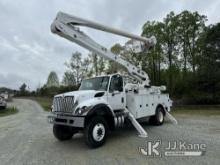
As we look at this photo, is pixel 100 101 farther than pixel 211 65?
No

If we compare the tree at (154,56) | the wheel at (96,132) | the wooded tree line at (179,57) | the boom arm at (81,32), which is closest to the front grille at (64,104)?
the wheel at (96,132)

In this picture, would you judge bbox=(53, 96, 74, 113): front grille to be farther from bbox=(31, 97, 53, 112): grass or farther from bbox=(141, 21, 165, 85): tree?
bbox=(141, 21, 165, 85): tree

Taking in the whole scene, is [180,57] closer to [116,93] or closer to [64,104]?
[116,93]

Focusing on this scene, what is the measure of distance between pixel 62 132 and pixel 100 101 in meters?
2.07

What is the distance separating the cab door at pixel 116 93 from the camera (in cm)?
736

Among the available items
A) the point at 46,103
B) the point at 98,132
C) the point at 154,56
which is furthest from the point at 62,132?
the point at 46,103

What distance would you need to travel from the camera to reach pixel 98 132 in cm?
630

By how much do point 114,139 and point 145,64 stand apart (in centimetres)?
2392

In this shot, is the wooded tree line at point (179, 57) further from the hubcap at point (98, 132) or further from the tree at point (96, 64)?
the hubcap at point (98, 132)

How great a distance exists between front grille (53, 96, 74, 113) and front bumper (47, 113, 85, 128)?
202 millimetres

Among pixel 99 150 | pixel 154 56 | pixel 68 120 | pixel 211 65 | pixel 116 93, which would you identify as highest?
pixel 154 56

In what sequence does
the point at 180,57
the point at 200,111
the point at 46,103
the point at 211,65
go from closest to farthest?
the point at 200,111 < the point at 211,65 < the point at 180,57 < the point at 46,103

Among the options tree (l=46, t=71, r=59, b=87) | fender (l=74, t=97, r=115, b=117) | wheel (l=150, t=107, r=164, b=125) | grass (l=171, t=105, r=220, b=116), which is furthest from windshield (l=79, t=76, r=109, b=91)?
tree (l=46, t=71, r=59, b=87)

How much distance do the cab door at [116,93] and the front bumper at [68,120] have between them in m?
1.64
